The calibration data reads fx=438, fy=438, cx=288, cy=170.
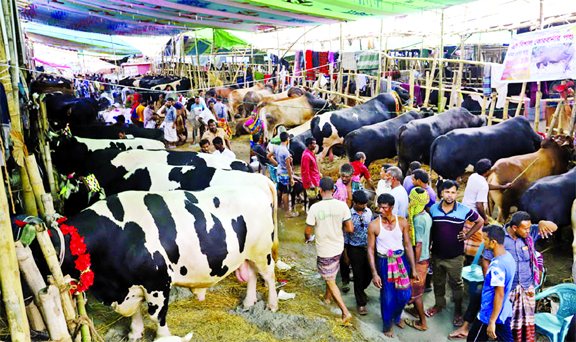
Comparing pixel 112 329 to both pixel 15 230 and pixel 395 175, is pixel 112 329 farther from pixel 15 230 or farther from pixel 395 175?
pixel 395 175

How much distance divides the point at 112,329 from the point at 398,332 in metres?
2.80

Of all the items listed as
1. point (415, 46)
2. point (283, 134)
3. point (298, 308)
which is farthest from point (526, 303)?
point (415, 46)

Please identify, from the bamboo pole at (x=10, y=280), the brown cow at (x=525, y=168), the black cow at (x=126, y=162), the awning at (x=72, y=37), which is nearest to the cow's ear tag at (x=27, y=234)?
the bamboo pole at (x=10, y=280)

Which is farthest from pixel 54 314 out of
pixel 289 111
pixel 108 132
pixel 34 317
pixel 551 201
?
pixel 289 111

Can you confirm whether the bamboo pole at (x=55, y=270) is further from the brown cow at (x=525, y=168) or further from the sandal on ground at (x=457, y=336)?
the brown cow at (x=525, y=168)

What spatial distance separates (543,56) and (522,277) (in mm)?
4493

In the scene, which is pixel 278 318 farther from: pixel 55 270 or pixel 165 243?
pixel 55 270

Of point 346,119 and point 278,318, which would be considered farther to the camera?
point 346,119

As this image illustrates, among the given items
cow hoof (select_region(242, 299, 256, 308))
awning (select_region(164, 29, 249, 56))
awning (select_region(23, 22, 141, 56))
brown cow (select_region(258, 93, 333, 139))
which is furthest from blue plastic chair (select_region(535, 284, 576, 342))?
awning (select_region(23, 22, 141, 56))

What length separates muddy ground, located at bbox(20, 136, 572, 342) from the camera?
4195 mm

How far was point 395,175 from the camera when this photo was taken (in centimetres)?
497

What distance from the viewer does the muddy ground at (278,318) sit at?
4195 mm

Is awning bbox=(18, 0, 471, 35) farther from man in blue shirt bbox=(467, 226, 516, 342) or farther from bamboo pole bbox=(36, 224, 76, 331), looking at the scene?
bamboo pole bbox=(36, 224, 76, 331)

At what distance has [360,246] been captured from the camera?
4.60 m
